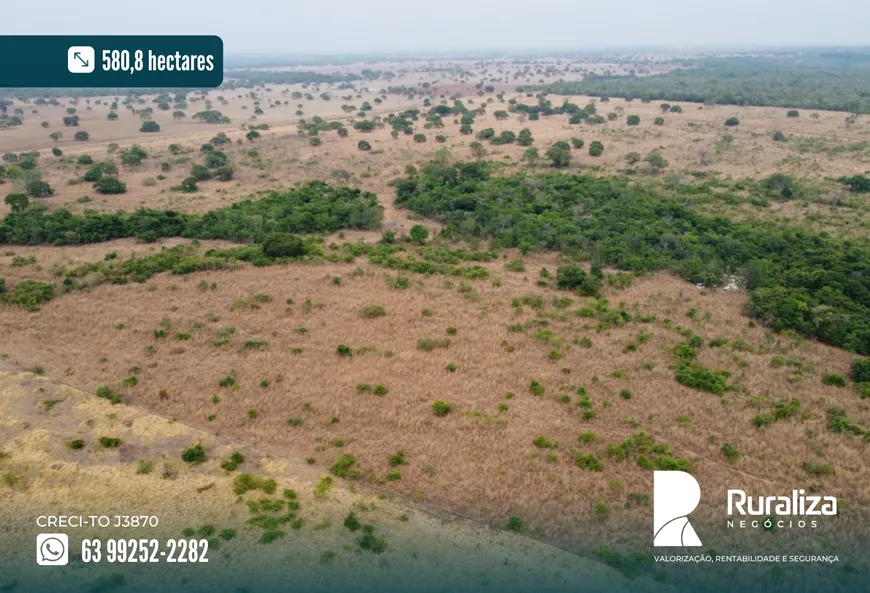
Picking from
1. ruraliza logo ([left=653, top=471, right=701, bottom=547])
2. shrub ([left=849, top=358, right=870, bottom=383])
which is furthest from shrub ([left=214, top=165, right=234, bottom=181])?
shrub ([left=849, top=358, right=870, bottom=383])

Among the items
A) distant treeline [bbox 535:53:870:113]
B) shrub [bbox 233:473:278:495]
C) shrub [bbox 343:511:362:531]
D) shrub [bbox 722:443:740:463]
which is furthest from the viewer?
distant treeline [bbox 535:53:870:113]

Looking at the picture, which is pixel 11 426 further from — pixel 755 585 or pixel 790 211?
pixel 790 211

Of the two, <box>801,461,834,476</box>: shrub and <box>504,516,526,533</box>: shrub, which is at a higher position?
<box>801,461,834,476</box>: shrub

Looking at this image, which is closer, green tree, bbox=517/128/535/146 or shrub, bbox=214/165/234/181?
shrub, bbox=214/165/234/181

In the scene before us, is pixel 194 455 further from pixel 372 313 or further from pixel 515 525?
pixel 372 313

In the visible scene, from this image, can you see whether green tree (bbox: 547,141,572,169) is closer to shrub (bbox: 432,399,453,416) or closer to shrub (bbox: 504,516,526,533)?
shrub (bbox: 432,399,453,416)

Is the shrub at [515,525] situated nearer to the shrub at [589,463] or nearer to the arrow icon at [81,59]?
the shrub at [589,463]

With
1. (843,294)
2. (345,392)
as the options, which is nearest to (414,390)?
(345,392)
